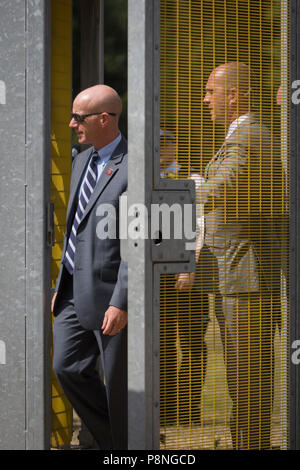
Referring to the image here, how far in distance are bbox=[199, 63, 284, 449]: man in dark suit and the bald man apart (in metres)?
0.75

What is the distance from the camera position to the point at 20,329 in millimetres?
2992

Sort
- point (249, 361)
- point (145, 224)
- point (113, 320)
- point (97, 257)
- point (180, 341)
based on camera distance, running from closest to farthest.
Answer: point (145, 224), point (180, 341), point (249, 361), point (113, 320), point (97, 257)

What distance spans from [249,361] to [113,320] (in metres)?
0.85

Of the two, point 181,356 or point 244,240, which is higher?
point 244,240

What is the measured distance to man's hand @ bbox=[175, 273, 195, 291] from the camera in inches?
110

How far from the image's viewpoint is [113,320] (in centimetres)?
356

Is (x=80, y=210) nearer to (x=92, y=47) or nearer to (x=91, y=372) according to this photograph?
(x=91, y=372)

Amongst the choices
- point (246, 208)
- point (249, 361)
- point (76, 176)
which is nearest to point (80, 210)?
point (76, 176)

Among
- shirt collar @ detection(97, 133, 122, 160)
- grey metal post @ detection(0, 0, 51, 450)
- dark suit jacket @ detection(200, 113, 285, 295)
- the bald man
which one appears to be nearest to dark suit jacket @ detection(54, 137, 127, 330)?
the bald man

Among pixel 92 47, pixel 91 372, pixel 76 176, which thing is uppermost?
pixel 92 47

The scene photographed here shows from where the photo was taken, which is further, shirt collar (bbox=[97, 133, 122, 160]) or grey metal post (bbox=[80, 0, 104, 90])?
grey metal post (bbox=[80, 0, 104, 90])

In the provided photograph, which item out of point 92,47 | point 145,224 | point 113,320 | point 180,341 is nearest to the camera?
point 145,224

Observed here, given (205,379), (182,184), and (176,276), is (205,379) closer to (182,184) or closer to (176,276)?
(176,276)

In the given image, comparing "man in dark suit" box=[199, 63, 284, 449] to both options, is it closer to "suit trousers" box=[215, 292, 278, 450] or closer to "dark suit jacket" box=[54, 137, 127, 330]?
"suit trousers" box=[215, 292, 278, 450]
